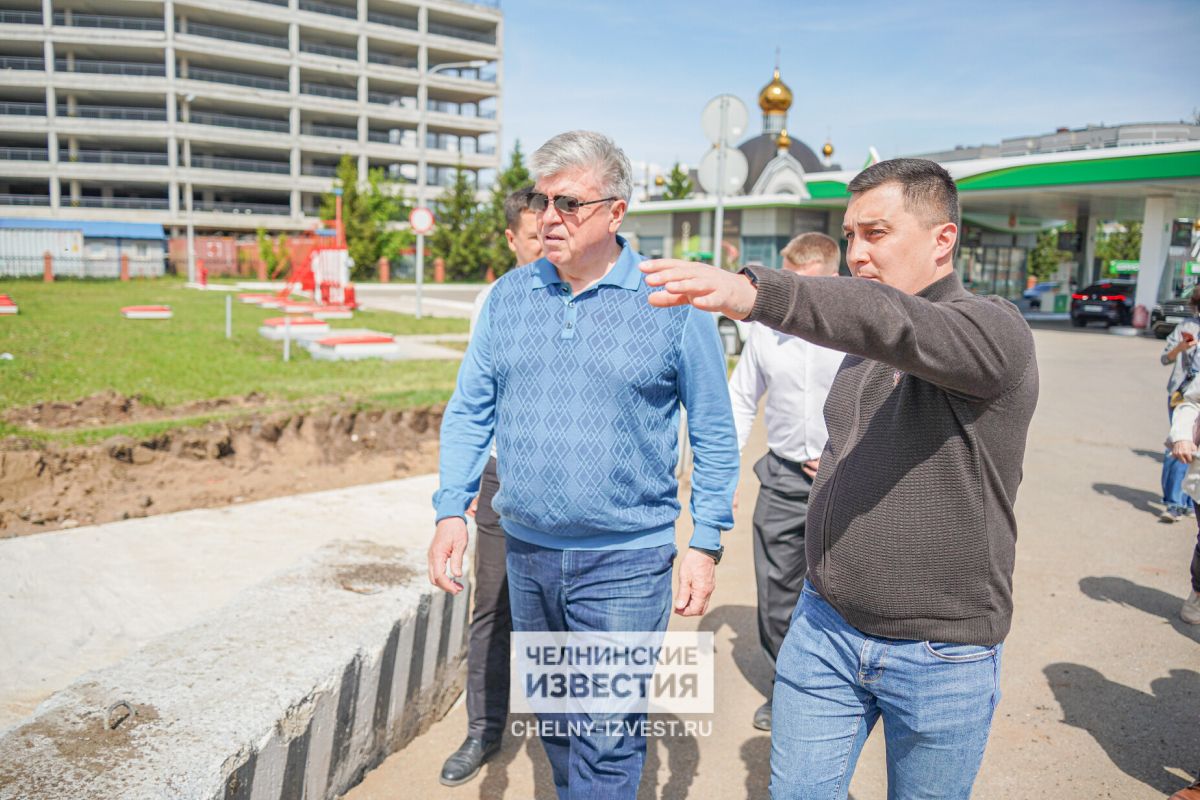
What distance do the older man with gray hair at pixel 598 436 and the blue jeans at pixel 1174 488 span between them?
5.83 m

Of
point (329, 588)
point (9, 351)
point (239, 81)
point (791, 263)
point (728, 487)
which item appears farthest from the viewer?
point (239, 81)

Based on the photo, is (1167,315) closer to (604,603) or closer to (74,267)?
(604,603)

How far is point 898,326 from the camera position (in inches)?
60.9

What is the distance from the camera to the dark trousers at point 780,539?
3.82m

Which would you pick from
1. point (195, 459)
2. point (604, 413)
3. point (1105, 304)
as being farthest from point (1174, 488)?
point (1105, 304)

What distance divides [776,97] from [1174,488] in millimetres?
43687

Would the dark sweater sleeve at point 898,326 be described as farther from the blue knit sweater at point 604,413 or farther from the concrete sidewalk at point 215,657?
the concrete sidewalk at point 215,657

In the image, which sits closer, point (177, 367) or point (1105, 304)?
point (177, 367)

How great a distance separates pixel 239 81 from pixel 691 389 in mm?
61456

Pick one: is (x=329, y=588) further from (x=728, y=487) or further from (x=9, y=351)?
(x=9, y=351)

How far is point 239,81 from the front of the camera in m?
55.8

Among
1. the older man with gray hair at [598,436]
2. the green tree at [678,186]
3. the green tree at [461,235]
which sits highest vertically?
the green tree at [678,186]

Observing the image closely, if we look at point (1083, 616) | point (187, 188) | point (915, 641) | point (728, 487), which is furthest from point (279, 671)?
point (187, 188)

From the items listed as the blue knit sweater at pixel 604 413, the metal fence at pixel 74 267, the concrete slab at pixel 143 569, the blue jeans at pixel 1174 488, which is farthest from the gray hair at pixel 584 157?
the metal fence at pixel 74 267
